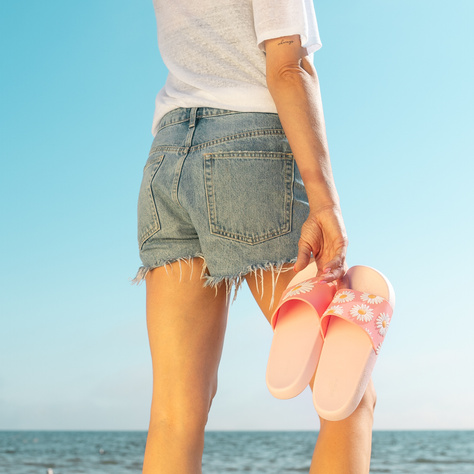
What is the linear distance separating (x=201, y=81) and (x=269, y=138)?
10.7 inches

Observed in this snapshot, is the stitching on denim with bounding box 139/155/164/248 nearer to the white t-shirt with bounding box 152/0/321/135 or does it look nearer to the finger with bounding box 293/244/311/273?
the white t-shirt with bounding box 152/0/321/135

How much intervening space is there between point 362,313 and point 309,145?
42 centimetres

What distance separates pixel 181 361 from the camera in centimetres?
147

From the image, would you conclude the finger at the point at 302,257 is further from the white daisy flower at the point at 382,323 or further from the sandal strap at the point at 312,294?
the white daisy flower at the point at 382,323

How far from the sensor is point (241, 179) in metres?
1.38

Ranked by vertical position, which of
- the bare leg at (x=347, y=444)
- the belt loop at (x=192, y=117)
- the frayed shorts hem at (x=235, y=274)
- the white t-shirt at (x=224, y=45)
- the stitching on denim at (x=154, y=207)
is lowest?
the bare leg at (x=347, y=444)

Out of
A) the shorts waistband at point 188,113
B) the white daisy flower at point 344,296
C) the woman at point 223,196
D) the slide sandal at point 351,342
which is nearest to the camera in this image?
the slide sandal at point 351,342

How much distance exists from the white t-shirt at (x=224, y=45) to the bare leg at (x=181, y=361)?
46cm

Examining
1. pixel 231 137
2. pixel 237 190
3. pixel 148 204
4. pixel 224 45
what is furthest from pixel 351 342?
pixel 224 45

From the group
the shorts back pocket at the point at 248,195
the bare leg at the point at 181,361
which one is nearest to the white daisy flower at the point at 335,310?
the shorts back pocket at the point at 248,195

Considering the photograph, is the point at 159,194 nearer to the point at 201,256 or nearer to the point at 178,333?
the point at 201,256

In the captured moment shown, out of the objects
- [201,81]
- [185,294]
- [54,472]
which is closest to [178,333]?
[185,294]

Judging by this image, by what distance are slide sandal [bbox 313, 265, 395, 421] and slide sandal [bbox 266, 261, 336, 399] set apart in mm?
24

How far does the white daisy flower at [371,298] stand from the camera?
1236 mm
